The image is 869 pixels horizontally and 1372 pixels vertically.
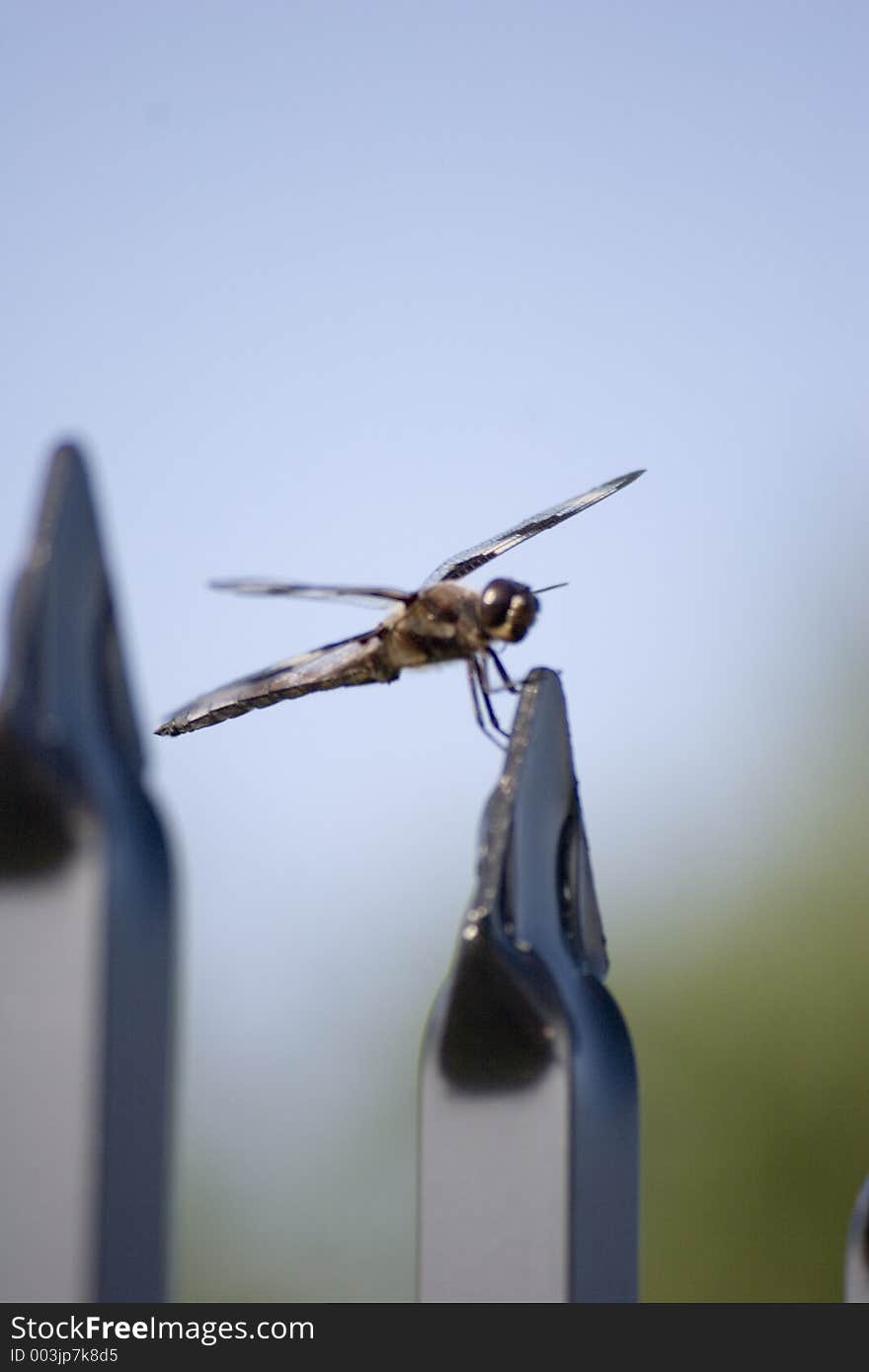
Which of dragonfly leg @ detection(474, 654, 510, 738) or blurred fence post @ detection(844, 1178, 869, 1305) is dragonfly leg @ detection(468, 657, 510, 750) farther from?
blurred fence post @ detection(844, 1178, 869, 1305)

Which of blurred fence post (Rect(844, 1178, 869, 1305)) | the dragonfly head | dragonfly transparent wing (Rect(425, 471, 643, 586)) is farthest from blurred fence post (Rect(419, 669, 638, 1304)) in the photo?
the dragonfly head

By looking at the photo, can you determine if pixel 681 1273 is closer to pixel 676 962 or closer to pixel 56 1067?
pixel 676 962

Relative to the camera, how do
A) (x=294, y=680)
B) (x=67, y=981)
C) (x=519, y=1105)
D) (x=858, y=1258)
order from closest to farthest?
(x=67, y=981) < (x=519, y=1105) < (x=858, y=1258) < (x=294, y=680)

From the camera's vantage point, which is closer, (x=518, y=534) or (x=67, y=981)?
(x=67, y=981)

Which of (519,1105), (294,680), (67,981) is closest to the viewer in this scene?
(67,981)

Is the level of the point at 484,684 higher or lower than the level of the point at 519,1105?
higher

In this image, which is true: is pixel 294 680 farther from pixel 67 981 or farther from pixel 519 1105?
pixel 67 981

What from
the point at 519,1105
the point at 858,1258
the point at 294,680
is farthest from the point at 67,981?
the point at 294,680
